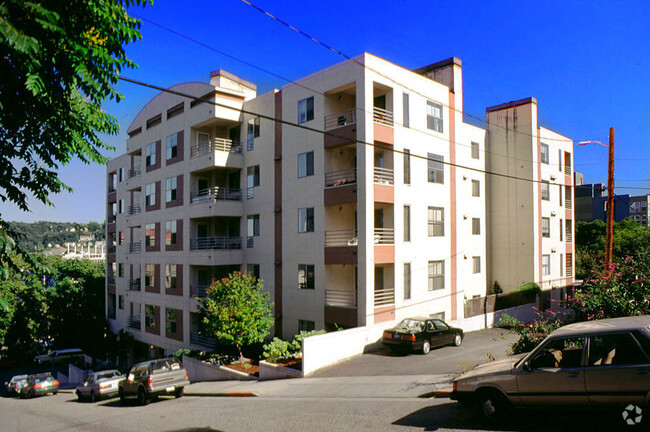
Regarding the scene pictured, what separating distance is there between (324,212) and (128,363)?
24.3 metres

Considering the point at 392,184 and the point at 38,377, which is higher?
the point at 392,184

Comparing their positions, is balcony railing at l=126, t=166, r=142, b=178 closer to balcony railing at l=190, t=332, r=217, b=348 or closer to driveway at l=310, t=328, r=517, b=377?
balcony railing at l=190, t=332, r=217, b=348

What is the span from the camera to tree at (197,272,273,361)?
21531mm

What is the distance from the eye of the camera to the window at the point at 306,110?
24953 mm

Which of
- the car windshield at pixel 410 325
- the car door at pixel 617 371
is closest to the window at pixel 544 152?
the car windshield at pixel 410 325

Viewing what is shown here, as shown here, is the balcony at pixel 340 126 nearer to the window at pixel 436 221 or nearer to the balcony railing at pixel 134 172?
the window at pixel 436 221

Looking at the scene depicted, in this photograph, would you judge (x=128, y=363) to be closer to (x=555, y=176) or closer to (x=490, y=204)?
(x=490, y=204)

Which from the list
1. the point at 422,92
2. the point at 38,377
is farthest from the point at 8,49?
the point at 38,377

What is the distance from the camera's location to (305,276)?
24797 millimetres

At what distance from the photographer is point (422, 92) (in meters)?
26.0

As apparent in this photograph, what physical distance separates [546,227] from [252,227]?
23.7 m

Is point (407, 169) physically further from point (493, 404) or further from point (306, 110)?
point (493, 404)

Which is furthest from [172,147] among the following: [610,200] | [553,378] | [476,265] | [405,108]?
[553,378]

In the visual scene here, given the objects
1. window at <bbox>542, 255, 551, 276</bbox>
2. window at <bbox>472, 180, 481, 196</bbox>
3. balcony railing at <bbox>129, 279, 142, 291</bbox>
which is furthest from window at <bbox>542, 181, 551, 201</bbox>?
balcony railing at <bbox>129, 279, 142, 291</bbox>
